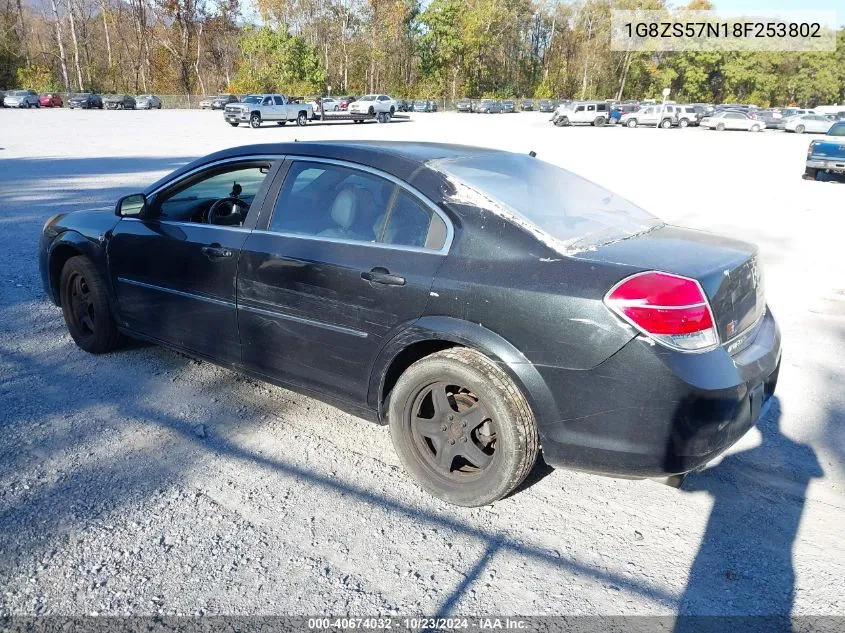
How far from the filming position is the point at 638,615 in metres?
2.44

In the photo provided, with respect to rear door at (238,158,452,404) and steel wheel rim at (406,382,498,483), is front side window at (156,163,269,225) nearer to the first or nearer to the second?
rear door at (238,158,452,404)

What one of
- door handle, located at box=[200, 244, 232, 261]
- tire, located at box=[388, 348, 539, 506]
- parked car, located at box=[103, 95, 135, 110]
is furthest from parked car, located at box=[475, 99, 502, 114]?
tire, located at box=[388, 348, 539, 506]

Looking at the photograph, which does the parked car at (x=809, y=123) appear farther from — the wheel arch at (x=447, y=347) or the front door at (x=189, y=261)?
the wheel arch at (x=447, y=347)

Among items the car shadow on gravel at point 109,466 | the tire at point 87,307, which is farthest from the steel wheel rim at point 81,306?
the car shadow on gravel at point 109,466

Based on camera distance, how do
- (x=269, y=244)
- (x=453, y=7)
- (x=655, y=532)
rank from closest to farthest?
(x=655, y=532) < (x=269, y=244) < (x=453, y=7)

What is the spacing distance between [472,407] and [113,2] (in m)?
98.8

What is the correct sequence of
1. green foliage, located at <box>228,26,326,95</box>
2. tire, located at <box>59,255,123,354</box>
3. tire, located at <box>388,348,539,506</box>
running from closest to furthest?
1. tire, located at <box>388,348,539,506</box>
2. tire, located at <box>59,255,123,354</box>
3. green foliage, located at <box>228,26,326,95</box>

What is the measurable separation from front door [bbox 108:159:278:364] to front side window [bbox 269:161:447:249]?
243mm

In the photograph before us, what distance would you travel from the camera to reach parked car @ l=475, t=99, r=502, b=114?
72000mm

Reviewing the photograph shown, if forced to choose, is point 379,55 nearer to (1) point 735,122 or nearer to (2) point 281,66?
(2) point 281,66

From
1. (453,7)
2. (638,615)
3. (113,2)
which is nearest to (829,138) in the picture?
(638,615)

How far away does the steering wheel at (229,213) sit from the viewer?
4.18 metres

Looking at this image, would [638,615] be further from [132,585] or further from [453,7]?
[453,7]

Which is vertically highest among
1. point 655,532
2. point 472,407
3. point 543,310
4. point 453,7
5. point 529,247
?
point 453,7
